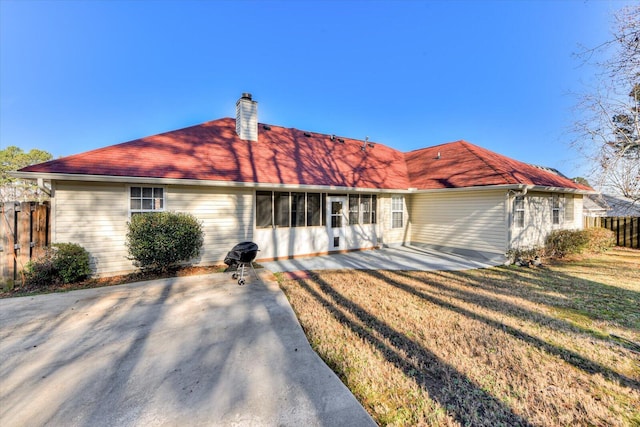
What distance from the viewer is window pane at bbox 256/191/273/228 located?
29.7ft

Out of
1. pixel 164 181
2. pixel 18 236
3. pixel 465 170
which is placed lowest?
pixel 18 236

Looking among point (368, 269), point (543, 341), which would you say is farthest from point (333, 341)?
point (368, 269)

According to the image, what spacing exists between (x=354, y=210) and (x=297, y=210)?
9.03ft

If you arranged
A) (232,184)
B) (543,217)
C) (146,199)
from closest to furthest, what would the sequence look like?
(146,199) → (232,184) → (543,217)

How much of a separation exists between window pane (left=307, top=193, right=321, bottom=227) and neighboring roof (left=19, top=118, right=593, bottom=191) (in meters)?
0.67

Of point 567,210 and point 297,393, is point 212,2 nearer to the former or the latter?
point 297,393

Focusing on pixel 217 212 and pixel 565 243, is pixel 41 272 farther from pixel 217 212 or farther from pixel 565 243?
pixel 565 243

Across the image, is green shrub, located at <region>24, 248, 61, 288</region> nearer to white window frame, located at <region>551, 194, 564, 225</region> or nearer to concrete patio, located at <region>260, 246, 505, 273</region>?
concrete patio, located at <region>260, 246, 505, 273</region>

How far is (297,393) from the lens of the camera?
2.54 metres

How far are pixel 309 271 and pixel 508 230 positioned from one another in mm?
7315

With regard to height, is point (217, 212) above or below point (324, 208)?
below

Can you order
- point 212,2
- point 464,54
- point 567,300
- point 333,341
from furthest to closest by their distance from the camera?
1. point 464,54
2. point 212,2
3. point 567,300
4. point 333,341

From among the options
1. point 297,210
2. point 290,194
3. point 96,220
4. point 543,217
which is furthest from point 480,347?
point 543,217

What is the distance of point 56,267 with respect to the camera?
596 cm
